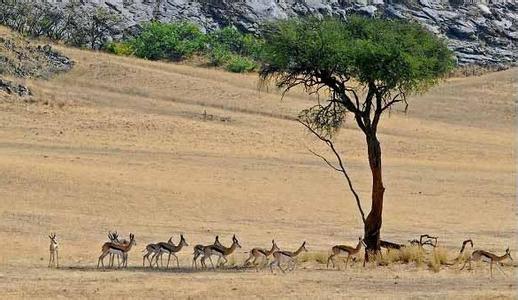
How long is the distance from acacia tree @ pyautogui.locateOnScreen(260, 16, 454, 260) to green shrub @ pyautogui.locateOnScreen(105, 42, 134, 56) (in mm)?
54668

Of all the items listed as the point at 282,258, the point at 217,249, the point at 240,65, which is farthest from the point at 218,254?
the point at 240,65

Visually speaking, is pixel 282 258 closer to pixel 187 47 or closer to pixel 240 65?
pixel 240 65

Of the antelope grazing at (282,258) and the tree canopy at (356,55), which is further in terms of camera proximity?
the tree canopy at (356,55)

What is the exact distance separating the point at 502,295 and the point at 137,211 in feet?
58.2

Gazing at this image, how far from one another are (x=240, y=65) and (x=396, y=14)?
27.2m

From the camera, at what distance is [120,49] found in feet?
268

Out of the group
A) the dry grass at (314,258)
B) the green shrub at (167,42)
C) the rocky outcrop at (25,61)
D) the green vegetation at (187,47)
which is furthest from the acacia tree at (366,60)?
the green shrub at (167,42)

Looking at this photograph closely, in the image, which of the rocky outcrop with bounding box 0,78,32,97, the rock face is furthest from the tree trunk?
the rock face

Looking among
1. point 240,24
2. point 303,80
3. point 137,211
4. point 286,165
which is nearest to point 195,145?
point 286,165

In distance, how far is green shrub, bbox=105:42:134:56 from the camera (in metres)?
81.1

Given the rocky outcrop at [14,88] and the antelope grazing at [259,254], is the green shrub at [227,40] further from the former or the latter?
the antelope grazing at [259,254]

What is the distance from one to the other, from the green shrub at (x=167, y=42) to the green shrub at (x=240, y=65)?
3980 mm

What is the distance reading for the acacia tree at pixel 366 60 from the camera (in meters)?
25.7

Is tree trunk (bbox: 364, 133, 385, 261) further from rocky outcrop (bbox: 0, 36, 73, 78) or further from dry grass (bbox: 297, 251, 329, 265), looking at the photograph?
rocky outcrop (bbox: 0, 36, 73, 78)
